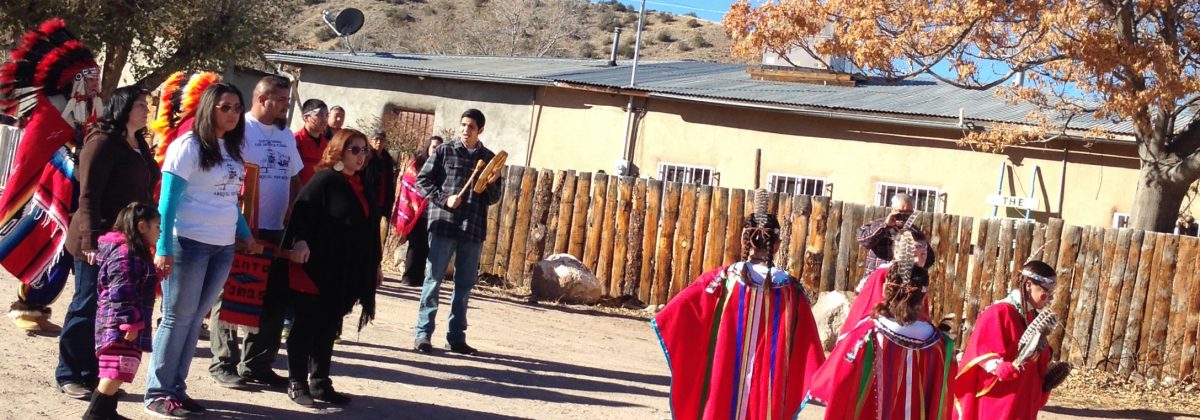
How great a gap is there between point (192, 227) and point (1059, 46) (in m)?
8.50

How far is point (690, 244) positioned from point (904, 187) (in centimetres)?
584

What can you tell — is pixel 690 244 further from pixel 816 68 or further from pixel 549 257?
pixel 816 68

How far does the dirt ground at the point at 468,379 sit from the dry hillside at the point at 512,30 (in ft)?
114

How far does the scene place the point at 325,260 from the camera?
710cm

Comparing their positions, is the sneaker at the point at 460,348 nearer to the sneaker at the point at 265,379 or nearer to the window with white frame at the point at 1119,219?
the sneaker at the point at 265,379

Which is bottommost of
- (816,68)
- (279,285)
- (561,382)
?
(561,382)

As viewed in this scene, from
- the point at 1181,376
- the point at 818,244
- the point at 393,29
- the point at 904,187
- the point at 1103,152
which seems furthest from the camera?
the point at 393,29

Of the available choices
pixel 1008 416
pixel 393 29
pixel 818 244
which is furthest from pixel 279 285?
pixel 393 29

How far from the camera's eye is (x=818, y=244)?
13.6 meters

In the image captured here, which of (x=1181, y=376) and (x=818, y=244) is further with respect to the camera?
(x=818, y=244)

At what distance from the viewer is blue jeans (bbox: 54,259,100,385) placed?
21.7ft

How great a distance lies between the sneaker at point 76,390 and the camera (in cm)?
667

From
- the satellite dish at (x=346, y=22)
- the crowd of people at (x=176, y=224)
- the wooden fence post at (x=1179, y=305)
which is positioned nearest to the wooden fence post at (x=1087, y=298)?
the wooden fence post at (x=1179, y=305)

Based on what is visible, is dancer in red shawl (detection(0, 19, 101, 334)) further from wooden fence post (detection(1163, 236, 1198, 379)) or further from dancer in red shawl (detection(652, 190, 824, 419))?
wooden fence post (detection(1163, 236, 1198, 379))
